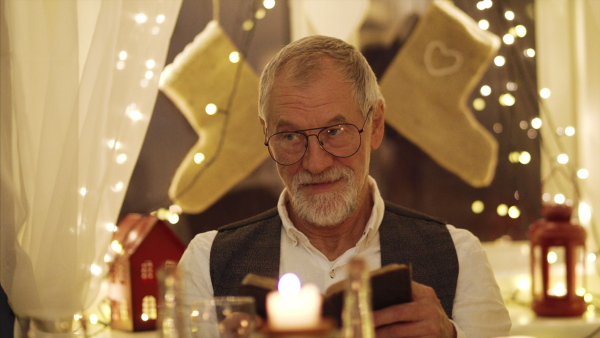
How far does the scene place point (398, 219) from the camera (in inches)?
68.9

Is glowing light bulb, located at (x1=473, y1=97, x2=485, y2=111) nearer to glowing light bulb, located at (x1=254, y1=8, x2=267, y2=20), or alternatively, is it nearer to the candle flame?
glowing light bulb, located at (x1=254, y1=8, x2=267, y2=20)

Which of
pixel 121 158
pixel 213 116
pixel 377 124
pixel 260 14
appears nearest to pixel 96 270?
pixel 121 158

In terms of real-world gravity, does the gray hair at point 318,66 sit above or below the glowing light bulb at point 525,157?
above

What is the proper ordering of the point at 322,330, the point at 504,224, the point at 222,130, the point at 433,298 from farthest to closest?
the point at 504,224 → the point at 222,130 → the point at 433,298 → the point at 322,330

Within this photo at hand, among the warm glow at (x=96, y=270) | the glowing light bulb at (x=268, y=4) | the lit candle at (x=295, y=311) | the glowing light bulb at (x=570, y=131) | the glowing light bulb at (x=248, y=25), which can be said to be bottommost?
the lit candle at (x=295, y=311)

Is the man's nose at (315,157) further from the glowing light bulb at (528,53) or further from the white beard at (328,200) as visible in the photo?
the glowing light bulb at (528,53)

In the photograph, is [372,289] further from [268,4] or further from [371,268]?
[268,4]

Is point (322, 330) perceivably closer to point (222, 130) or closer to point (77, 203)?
point (77, 203)

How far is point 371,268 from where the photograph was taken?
1.68 meters

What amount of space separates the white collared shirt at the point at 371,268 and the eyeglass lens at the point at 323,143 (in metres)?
0.20

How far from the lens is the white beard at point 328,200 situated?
1583 millimetres

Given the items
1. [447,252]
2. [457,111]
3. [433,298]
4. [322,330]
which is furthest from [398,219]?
[322,330]

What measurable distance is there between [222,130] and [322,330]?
63.4 inches

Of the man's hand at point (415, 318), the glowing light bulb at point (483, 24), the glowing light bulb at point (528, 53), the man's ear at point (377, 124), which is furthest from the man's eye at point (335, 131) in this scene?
the glowing light bulb at point (528, 53)
